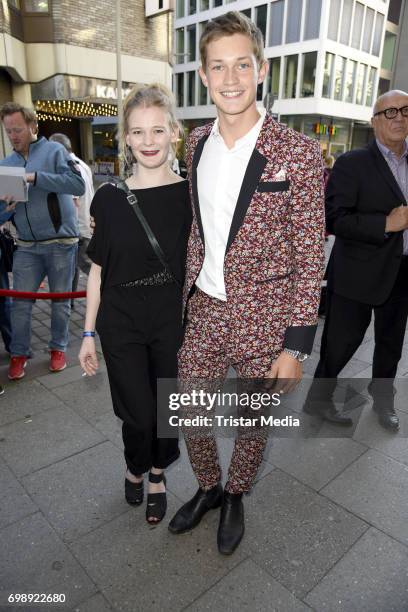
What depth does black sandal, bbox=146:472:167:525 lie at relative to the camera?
8.02 feet

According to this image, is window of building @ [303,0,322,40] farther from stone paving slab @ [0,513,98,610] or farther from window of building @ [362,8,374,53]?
stone paving slab @ [0,513,98,610]

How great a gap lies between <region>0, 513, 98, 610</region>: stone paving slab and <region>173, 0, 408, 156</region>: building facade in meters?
32.1

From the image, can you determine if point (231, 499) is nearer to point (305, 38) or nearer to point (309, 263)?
point (309, 263)

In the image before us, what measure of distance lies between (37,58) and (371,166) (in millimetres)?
14951

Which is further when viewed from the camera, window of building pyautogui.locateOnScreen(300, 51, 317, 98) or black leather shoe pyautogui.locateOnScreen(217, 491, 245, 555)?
window of building pyautogui.locateOnScreen(300, 51, 317, 98)

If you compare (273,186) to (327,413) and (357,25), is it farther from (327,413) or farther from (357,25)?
(357,25)

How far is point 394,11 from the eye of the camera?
35.8m

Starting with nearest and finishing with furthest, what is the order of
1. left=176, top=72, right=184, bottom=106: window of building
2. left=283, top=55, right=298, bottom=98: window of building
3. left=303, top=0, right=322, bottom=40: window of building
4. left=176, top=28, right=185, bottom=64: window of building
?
1. left=303, top=0, right=322, bottom=40: window of building
2. left=283, top=55, right=298, bottom=98: window of building
3. left=176, top=28, right=185, bottom=64: window of building
4. left=176, top=72, right=184, bottom=106: window of building

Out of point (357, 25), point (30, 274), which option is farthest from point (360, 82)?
point (30, 274)

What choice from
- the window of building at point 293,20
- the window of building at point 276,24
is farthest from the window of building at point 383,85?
the window of building at point 276,24

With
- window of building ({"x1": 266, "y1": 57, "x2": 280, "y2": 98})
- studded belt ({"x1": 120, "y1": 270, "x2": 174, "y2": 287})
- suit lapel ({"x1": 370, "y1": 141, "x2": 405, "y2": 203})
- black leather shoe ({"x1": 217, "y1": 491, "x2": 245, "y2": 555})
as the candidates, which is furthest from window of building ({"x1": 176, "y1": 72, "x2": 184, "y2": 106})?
black leather shoe ({"x1": 217, "y1": 491, "x2": 245, "y2": 555})

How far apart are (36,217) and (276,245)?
277 cm

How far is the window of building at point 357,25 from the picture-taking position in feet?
103

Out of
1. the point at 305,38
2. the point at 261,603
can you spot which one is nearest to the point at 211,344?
the point at 261,603
